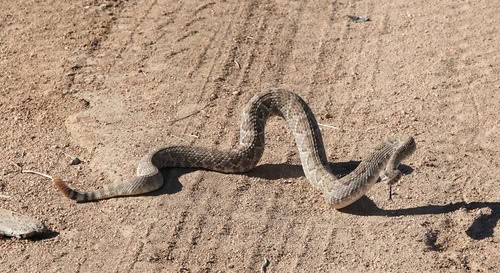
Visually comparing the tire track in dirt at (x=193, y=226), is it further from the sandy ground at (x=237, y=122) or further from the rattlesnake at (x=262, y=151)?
the rattlesnake at (x=262, y=151)

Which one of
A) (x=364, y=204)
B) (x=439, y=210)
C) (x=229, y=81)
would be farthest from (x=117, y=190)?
(x=439, y=210)

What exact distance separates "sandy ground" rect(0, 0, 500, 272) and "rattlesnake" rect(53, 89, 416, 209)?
15 centimetres

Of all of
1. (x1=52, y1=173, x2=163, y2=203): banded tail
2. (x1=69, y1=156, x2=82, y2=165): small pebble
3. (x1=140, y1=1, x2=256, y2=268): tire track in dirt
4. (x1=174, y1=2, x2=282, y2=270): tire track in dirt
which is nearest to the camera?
(x1=140, y1=1, x2=256, y2=268): tire track in dirt

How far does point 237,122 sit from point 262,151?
0.91 meters

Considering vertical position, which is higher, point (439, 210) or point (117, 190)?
point (117, 190)

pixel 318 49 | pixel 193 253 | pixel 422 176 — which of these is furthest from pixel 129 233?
pixel 318 49

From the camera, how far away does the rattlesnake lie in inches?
416

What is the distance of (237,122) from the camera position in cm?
1234

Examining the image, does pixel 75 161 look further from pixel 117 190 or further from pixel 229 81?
pixel 229 81

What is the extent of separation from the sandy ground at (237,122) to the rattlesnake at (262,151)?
0.15 m

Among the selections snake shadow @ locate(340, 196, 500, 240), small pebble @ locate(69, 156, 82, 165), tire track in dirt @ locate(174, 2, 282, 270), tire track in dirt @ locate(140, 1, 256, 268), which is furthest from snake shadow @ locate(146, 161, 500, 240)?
small pebble @ locate(69, 156, 82, 165)

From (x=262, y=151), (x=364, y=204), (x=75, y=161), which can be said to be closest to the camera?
(x=364, y=204)

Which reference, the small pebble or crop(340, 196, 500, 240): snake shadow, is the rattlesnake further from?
the small pebble

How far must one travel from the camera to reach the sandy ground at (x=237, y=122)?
32.8 feet
